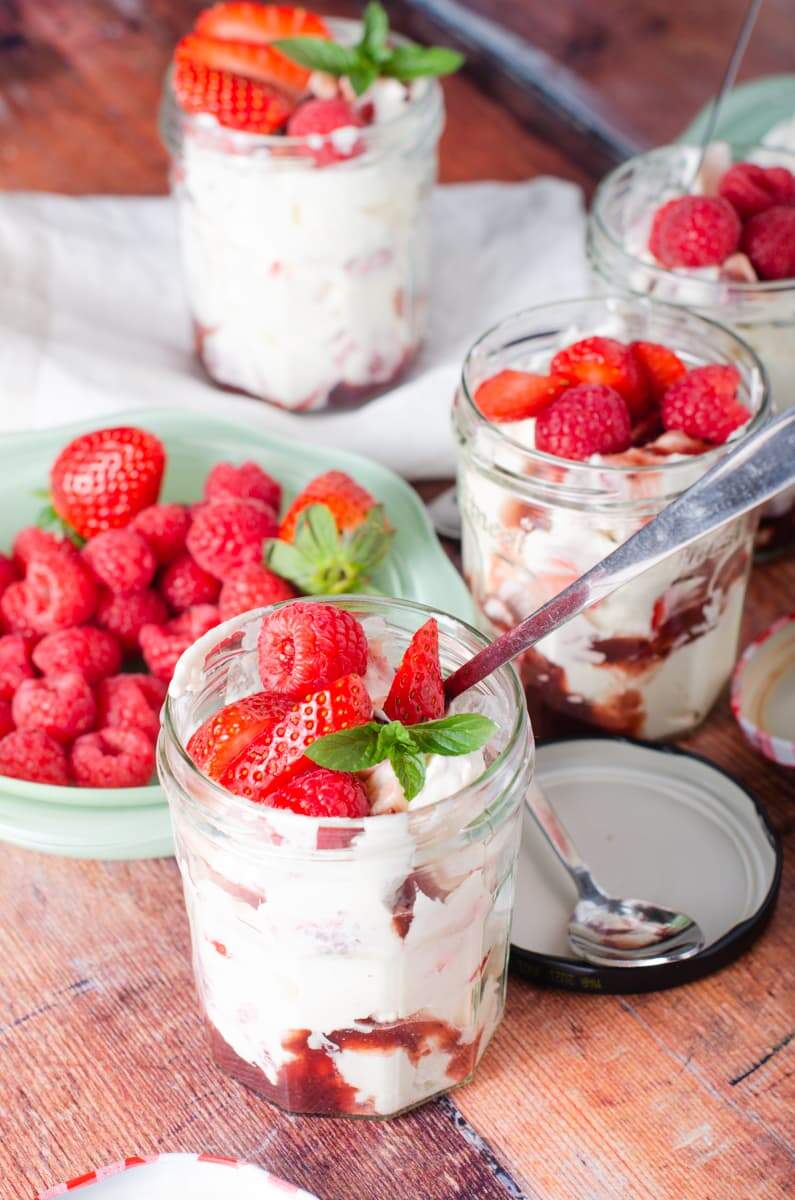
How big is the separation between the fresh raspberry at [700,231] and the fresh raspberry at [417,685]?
1.90 feet

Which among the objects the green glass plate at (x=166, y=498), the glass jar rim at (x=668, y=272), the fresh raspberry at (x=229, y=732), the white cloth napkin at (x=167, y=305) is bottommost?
the white cloth napkin at (x=167, y=305)

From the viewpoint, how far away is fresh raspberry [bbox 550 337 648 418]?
3.76 ft

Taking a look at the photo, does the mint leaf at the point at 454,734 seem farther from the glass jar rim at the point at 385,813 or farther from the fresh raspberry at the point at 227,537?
the fresh raspberry at the point at 227,537

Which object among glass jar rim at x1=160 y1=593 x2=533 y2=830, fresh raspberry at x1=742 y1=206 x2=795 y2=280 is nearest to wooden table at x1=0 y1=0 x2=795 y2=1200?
glass jar rim at x1=160 y1=593 x2=533 y2=830

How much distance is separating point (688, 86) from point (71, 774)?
5.16 ft

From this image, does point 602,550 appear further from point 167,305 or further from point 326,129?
point 167,305

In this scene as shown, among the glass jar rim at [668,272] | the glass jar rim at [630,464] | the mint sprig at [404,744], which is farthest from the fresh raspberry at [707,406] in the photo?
the mint sprig at [404,744]

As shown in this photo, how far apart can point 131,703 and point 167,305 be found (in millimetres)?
759

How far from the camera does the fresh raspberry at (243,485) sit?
1.26 m

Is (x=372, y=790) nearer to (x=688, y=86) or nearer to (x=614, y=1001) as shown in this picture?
(x=614, y=1001)

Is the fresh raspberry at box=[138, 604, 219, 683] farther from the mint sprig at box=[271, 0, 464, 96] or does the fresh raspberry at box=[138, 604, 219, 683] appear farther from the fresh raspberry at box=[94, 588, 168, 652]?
the mint sprig at box=[271, 0, 464, 96]

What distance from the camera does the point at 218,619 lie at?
1.19m

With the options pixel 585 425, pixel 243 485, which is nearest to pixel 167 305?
pixel 243 485

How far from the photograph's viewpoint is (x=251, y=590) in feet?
3.83
